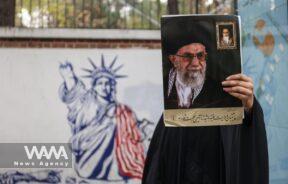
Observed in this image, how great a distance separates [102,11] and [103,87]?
3.85 feet

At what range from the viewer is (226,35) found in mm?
2104

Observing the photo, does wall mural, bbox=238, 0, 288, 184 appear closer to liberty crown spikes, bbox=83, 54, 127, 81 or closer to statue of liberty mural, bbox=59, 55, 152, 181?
statue of liberty mural, bbox=59, 55, 152, 181

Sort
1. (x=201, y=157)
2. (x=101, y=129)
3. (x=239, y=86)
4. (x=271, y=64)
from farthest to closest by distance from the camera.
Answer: (x=101, y=129), (x=271, y=64), (x=201, y=157), (x=239, y=86)

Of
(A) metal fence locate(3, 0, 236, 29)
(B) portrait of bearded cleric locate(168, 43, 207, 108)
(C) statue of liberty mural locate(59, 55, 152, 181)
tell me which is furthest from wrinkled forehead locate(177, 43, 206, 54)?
(A) metal fence locate(3, 0, 236, 29)

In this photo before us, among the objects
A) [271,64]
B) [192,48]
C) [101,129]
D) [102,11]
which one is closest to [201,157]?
[192,48]

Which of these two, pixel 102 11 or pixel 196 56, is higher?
pixel 102 11

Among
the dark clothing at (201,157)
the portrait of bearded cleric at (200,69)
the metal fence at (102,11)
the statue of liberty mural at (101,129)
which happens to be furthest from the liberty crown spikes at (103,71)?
the portrait of bearded cleric at (200,69)

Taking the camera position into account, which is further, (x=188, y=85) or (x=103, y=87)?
(x=103, y=87)

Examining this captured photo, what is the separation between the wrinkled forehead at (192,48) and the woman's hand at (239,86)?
179 millimetres

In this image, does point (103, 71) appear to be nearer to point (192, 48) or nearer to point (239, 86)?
point (192, 48)

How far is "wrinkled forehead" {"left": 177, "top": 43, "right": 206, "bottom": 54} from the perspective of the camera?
6.97 ft

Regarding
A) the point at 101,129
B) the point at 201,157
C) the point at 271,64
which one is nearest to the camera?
the point at 201,157

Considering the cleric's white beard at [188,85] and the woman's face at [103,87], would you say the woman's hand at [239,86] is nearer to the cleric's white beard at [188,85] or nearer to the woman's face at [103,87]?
the cleric's white beard at [188,85]

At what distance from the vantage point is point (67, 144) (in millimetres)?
6367
